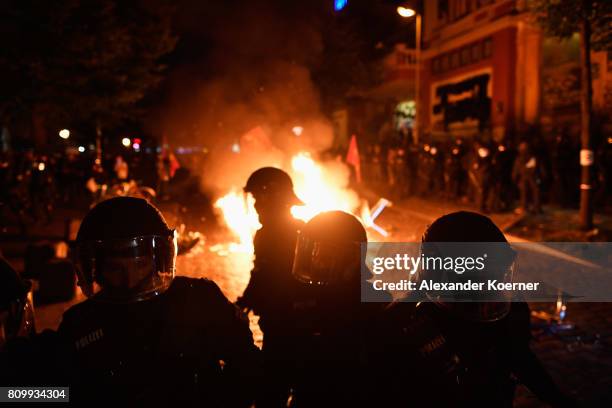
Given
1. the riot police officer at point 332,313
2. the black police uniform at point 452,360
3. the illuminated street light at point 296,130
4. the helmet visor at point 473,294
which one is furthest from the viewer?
the illuminated street light at point 296,130

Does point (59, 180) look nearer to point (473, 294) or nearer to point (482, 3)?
point (482, 3)

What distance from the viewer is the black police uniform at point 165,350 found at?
1.61 meters

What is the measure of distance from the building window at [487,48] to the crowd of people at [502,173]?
180 inches

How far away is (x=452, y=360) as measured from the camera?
1.93 metres

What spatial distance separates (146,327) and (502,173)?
1341cm

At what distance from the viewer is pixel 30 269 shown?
7.66 meters

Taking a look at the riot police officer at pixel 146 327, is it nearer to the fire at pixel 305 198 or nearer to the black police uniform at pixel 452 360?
the black police uniform at pixel 452 360

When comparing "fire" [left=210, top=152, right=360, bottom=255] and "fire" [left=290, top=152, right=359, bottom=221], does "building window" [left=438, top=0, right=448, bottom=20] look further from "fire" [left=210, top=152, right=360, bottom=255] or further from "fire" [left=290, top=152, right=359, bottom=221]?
"fire" [left=290, top=152, right=359, bottom=221]

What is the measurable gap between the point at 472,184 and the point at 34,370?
14.2m

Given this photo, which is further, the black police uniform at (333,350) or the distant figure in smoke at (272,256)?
the distant figure in smoke at (272,256)

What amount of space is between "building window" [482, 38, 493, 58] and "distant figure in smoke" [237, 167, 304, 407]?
18234 mm

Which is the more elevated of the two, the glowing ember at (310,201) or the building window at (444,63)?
the building window at (444,63)

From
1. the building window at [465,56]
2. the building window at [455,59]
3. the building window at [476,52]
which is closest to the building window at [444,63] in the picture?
the building window at [455,59]

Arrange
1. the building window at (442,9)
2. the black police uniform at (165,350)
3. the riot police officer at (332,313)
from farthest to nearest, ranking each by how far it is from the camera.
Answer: the building window at (442,9) → the riot police officer at (332,313) → the black police uniform at (165,350)
